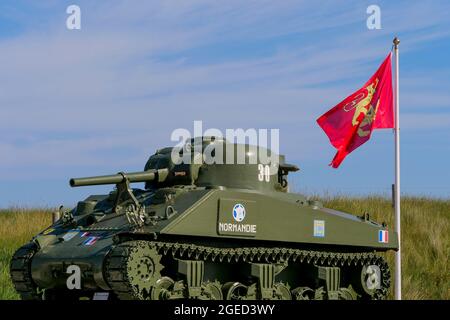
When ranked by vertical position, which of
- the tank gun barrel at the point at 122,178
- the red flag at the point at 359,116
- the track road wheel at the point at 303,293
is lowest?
the track road wheel at the point at 303,293

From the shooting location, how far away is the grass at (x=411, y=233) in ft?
79.4

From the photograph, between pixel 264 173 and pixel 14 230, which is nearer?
pixel 264 173

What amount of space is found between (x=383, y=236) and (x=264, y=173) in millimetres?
3167

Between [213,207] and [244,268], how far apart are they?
5.35 ft

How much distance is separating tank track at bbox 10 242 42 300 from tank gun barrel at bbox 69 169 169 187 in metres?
1.53

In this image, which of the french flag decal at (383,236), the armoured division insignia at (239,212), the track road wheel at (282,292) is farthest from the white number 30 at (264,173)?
the french flag decal at (383,236)

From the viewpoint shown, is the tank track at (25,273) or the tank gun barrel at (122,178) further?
the tank track at (25,273)

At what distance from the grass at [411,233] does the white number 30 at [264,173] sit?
6.57 metres

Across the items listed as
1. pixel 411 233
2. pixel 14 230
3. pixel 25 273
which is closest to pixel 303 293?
pixel 25 273

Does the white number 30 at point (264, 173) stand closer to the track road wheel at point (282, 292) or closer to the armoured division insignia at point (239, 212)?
the armoured division insignia at point (239, 212)

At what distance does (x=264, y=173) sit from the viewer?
58.9ft

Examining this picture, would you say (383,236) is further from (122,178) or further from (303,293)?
(122,178)
